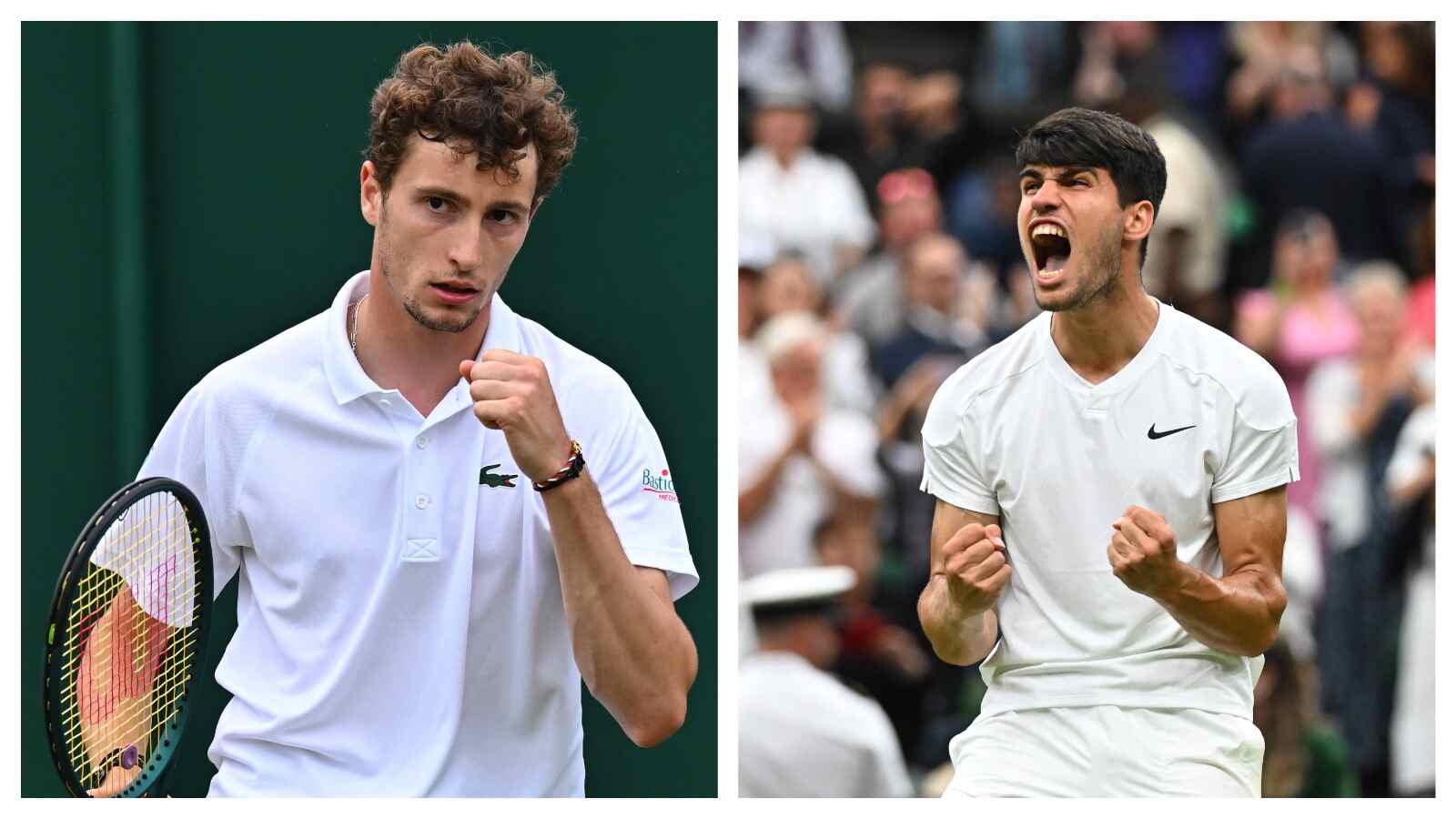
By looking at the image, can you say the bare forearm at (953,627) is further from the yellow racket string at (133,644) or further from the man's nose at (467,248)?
the yellow racket string at (133,644)

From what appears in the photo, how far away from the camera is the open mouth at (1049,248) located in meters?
4.12

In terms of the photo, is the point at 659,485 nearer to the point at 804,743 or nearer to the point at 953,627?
the point at 953,627

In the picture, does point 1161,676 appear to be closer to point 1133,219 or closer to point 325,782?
point 1133,219

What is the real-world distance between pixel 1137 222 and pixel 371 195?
5.03 feet

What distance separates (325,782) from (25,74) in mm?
2246

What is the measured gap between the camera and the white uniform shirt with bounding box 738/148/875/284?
5965mm

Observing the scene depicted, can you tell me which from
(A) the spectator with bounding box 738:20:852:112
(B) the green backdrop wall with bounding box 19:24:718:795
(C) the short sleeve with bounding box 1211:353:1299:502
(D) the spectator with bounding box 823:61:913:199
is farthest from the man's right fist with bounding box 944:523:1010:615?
(D) the spectator with bounding box 823:61:913:199

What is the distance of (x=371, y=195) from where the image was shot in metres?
4.08

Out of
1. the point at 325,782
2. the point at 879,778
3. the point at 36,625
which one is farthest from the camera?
the point at 36,625

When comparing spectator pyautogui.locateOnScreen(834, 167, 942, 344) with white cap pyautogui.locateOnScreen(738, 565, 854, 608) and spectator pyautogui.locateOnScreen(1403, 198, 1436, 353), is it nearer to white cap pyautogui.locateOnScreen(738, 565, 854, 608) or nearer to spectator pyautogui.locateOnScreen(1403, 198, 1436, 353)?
white cap pyautogui.locateOnScreen(738, 565, 854, 608)

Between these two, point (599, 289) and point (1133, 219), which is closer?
point (1133, 219)
